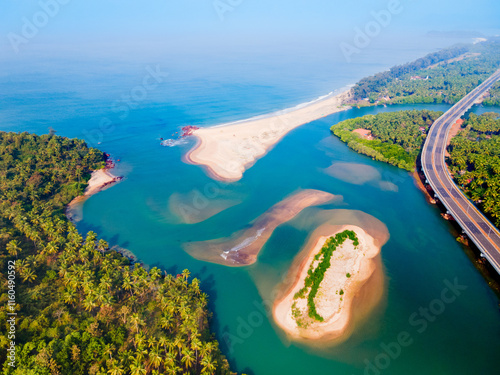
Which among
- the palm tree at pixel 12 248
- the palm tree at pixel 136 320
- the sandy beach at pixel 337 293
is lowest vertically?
the sandy beach at pixel 337 293

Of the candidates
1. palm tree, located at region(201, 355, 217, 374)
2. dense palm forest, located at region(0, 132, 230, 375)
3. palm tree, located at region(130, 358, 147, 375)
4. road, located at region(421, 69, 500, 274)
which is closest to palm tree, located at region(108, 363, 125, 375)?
dense palm forest, located at region(0, 132, 230, 375)

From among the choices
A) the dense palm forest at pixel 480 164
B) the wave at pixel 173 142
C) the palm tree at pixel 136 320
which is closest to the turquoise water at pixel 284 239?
the wave at pixel 173 142

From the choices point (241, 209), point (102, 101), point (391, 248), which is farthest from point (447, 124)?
point (102, 101)

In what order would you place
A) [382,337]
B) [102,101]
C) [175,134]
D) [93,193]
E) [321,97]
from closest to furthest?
[382,337], [93,193], [175,134], [102,101], [321,97]

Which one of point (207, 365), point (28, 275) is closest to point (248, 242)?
point (207, 365)

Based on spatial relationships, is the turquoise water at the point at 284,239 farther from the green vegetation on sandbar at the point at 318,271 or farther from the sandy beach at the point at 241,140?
the green vegetation on sandbar at the point at 318,271

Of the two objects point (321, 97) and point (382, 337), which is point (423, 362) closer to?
point (382, 337)
